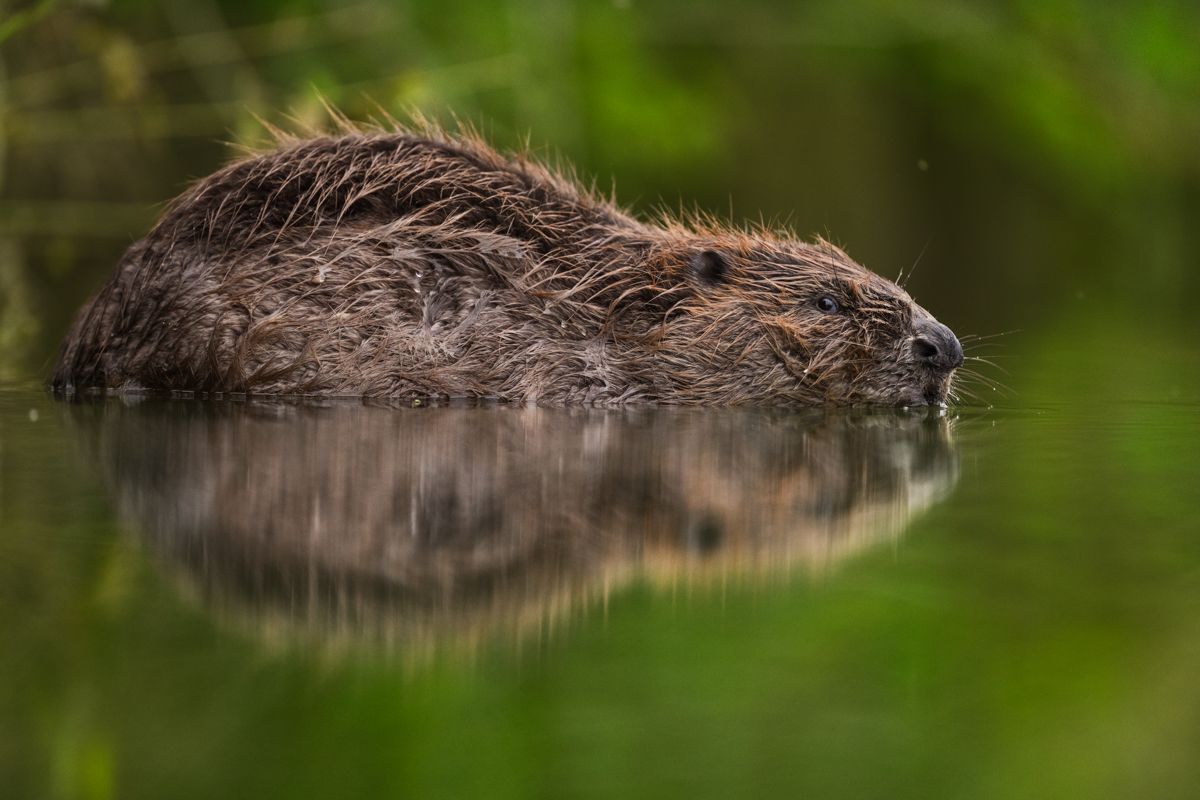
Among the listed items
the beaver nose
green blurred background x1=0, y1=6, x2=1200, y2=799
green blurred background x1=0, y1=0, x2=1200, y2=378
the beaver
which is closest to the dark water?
green blurred background x1=0, y1=6, x2=1200, y2=799

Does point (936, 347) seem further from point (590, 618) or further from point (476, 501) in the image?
point (590, 618)

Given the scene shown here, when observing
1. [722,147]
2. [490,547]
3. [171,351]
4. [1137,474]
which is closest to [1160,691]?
[490,547]

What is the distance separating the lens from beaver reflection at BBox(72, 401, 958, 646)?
2.56m

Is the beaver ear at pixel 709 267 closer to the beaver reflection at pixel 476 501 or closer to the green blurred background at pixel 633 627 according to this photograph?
the green blurred background at pixel 633 627

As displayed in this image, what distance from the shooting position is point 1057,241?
17188 mm

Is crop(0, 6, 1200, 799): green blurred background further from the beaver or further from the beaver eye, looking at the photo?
the beaver eye

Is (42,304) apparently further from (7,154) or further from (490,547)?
(490,547)

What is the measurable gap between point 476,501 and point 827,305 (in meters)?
2.58

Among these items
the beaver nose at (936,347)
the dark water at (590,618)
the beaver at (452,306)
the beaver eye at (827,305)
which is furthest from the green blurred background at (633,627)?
the beaver eye at (827,305)

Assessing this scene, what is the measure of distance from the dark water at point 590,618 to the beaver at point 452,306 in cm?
106

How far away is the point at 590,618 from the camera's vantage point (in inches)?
95.7

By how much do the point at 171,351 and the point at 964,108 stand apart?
10.8 meters

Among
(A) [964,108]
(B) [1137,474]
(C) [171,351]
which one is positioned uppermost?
(A) [964,108]

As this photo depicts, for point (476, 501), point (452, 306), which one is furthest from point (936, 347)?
point (476, 501)
